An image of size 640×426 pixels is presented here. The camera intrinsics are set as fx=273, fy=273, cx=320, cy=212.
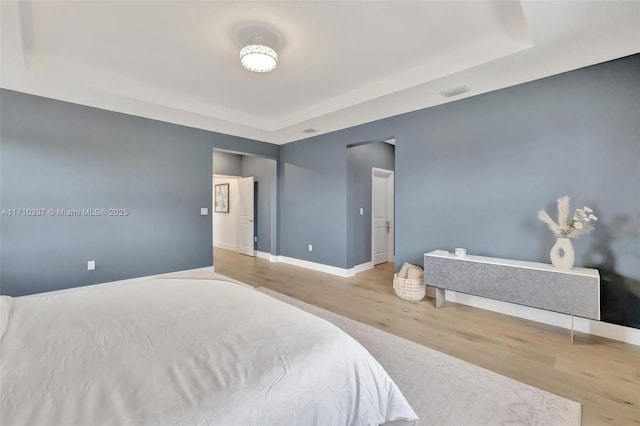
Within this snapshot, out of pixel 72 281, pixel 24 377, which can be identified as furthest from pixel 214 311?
pixel 72 281

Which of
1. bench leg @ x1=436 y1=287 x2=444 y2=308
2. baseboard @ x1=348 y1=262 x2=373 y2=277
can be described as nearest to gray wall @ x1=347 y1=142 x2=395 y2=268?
baseboard @ x1=348 y1=262 x2=373 y2=277

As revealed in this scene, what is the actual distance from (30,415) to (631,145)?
423cm

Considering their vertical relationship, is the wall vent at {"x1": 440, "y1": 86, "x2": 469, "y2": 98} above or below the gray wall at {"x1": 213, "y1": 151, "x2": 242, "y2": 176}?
above

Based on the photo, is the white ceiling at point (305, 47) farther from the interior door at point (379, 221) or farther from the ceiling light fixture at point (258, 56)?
the interior door at point (379, 221)

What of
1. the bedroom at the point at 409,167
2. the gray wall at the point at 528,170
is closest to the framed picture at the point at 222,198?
the bedroom at the point at 409,167

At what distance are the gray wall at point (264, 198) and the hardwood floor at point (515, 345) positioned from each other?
2.32 m

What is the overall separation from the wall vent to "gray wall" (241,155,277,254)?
3.84 metres

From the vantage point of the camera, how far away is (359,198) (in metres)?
5.15

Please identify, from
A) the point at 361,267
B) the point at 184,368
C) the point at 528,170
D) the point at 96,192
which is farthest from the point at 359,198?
the point at 184,368

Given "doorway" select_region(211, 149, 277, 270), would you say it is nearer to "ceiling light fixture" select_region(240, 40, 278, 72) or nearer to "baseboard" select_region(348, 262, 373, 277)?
"baseboard" select_region(348, 262, 373, 277)

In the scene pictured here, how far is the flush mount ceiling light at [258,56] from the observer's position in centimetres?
249

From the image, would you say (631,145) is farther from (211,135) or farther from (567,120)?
(211,135)

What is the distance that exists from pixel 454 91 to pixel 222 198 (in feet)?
21.9

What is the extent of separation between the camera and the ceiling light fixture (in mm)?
2488
